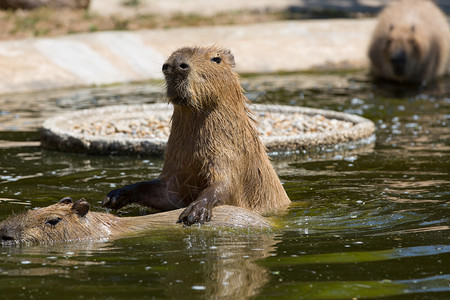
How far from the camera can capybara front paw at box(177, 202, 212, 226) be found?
17.5 feet

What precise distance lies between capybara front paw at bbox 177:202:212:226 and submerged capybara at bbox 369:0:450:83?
414 inches

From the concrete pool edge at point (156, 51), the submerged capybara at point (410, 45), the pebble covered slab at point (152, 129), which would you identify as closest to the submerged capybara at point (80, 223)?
the pebble covered slab at point (152, 129)

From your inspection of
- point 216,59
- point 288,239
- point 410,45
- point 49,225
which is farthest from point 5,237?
point 410,45

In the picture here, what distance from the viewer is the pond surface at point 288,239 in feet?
13.7

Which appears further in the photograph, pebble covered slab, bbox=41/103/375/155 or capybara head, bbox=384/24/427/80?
capybara head, bbox=384/24/427/80

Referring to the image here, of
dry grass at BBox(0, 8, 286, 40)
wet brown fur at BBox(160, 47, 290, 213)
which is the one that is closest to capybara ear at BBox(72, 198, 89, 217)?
wet brown fur at BBox(160, 47, 290, 213)

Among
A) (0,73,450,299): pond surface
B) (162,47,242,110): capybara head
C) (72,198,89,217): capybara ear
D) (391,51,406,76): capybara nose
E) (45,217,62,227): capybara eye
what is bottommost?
(0,73,450,299): pond surface

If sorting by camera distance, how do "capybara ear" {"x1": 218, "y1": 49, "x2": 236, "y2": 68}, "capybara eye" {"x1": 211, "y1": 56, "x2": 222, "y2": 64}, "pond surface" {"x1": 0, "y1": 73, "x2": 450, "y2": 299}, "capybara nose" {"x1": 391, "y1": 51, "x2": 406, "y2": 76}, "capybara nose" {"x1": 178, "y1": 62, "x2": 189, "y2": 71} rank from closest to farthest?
"pond surface" {"x1": 0, "y1": 73, "x2": 450, "y2": 299}, "capybara nose" {"x1": 178, "y1": 62, "x2": 189, "y2": 71}, "capybara eye" {"x1": 211, "y1": 56, "x2": 222, "y2": 64}, "capybara ear" {"x1": 218, "y1": 49, "x2": 236, "y2": 68}, "capybara nose" {"x1": 391, "y1": 51, "x2": 406, "y2": 76}

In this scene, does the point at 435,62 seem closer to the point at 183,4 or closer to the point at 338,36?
the point at 338,36

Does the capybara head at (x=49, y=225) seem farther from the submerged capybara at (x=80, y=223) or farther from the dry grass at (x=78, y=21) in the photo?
the dry grass at (x=78, y=21)

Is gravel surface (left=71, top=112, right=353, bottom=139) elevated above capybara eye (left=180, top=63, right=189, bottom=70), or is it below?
below

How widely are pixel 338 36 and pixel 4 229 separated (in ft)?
46.0

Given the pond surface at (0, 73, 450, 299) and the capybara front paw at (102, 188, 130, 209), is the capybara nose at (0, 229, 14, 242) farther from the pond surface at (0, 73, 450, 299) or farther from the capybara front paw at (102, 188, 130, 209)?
the capybara front paw at (102, 188, 130, 209)

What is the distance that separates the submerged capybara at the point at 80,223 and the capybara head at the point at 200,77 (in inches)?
32.5
